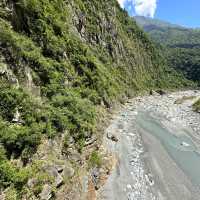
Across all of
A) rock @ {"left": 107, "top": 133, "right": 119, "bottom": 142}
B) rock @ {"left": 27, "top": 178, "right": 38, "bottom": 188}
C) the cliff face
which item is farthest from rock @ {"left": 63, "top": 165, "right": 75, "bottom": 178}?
rock @ {"left": 107, "top": 133, "right": 119, "bottom": 142}

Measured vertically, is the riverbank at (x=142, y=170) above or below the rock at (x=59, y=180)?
below

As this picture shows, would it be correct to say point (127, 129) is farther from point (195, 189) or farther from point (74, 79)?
point (195, 189)

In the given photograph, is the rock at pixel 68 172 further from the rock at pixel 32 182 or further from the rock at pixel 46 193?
the rock at pixel 32 182

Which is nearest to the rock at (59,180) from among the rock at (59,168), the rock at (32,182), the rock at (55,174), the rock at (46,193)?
the rock at (55,174)

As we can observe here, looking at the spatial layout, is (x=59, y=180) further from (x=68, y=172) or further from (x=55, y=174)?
(x=68, y=172)

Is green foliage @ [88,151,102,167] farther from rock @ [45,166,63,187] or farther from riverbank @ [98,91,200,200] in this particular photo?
rock @ [45,166,63,187]

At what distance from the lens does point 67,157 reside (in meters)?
26.5

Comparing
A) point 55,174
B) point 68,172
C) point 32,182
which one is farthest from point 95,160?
point 32,182

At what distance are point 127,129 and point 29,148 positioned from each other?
29.8 meters

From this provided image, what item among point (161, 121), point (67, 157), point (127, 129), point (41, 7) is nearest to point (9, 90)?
point (67, 157)

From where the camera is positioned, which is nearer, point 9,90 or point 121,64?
point 9,90

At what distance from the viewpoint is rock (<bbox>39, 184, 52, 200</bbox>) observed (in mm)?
20125

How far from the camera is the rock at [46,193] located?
20125mm

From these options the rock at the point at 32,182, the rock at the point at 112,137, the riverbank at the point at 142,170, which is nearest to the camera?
the rock at the point at 32,182
